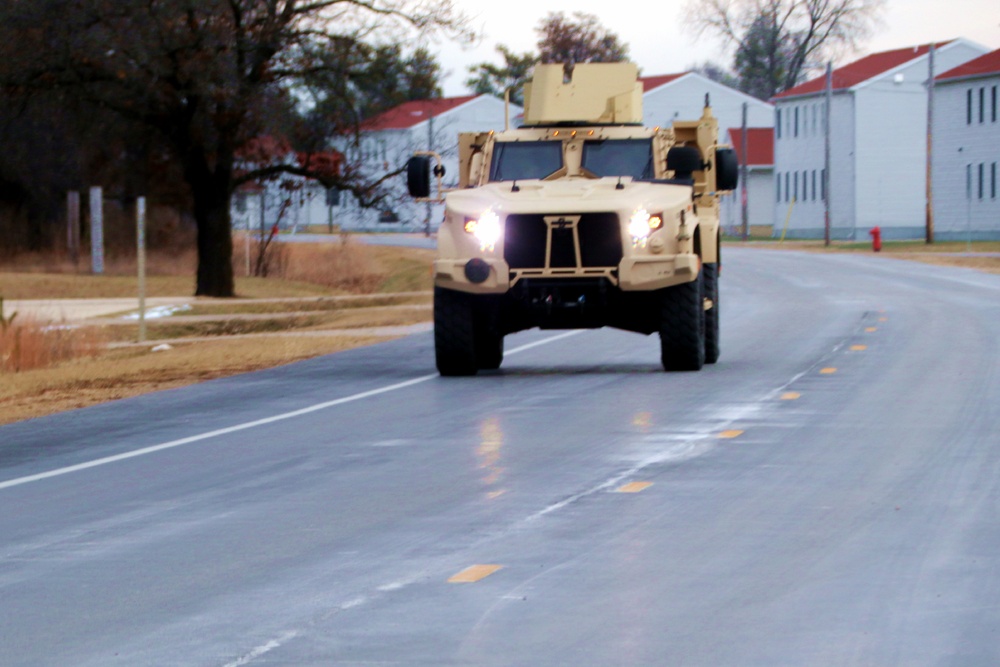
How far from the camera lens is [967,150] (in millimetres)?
74125

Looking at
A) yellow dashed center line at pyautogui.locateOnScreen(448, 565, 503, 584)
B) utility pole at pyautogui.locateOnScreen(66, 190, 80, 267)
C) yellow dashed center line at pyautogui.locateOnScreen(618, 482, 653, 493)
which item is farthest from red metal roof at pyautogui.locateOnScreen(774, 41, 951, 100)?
yellow dashed center line at pyautogui.locateOnScreen(448, 565, 503, 584)

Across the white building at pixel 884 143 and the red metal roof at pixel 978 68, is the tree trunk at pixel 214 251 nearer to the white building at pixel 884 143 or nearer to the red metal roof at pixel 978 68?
the red metal roof at pixel 978 68

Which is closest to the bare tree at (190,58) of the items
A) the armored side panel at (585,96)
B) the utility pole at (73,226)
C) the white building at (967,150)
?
the utility pole at (73,226)

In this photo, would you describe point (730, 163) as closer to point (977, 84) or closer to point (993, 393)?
point (993, 393)

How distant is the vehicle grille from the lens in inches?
704

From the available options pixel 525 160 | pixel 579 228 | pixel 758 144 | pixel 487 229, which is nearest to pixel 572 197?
pixel 579 228

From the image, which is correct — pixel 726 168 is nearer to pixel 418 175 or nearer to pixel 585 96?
pixel 585 96

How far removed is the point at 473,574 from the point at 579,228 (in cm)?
994

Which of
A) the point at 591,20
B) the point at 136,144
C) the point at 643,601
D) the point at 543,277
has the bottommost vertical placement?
the point at 643,601

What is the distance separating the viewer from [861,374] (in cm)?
1786

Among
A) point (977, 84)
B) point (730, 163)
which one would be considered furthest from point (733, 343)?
point (977, 84)

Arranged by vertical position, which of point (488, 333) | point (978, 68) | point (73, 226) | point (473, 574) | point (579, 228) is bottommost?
point (473, 574)

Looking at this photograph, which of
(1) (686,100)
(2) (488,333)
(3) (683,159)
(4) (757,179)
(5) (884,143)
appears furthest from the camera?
(1) (686,100)

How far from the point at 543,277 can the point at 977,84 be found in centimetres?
5982
